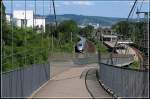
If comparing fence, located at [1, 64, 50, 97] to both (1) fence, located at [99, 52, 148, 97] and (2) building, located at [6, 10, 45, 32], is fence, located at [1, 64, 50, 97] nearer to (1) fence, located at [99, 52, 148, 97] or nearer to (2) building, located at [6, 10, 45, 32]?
(1) fence, located at [99, 52, 148, 97]

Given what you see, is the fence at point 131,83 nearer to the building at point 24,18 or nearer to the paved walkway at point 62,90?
the paved walkway at point 62,90

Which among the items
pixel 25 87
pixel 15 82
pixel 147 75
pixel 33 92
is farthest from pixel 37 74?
pixel 147 75

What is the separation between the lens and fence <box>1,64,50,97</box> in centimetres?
A: 1829

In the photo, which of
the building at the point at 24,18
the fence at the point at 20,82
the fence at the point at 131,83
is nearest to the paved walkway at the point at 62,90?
the fence at the point at 20,82

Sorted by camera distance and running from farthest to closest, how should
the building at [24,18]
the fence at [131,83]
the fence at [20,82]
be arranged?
the building at [24,18] < the fence at [20,82] < the fence at [131,83]

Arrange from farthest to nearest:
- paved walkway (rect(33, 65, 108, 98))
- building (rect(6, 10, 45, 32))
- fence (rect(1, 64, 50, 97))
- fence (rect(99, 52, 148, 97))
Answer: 1. building (rect(6, 10, 45, 32))
2. paved walkway (rect(33, 65, 108, 98))
3. fence (rect(1, 64, 50, 97))
4. fence (rect(99, 52, 148, 97))

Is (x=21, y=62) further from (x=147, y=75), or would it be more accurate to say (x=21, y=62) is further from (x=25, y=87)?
(x=147, y=75)

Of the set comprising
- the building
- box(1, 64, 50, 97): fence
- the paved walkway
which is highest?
the building

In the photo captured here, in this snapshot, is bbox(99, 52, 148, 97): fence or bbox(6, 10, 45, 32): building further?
bbox(6, 10, 45, 32): building

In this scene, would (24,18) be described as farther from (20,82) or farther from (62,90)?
(20,82)

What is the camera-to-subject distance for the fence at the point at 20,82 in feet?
60.0

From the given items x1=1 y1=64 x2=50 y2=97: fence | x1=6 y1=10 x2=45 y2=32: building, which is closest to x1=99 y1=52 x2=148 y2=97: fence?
x1=1 y1=64 x2=50 y2=97: fence

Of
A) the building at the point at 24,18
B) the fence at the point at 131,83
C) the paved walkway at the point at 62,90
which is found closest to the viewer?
the fence at the point at 131,83

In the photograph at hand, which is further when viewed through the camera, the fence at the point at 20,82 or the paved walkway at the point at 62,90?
the paved walkway at the point at 62,90
